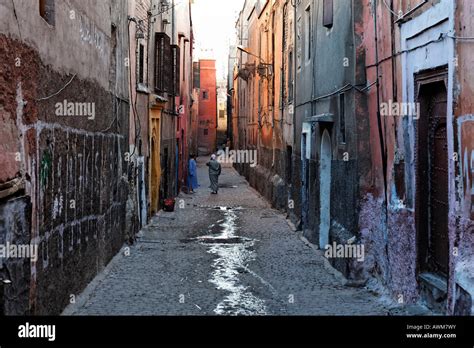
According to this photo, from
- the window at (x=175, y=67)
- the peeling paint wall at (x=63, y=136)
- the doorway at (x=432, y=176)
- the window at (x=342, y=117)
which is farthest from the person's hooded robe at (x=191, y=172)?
the doorway at (x=432, y=176)

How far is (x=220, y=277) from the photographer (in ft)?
34.2

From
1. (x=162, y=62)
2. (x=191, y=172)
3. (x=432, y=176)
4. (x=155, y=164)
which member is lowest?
(x=191, y=172)

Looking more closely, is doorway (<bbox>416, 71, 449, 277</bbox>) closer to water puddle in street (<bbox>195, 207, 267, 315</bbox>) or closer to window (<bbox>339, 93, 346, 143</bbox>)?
water puddle in street (<bbox>195, 207, 267, 315</bbox>)

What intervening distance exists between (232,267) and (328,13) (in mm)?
4778

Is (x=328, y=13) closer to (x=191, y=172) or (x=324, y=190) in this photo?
(x=324, y=190)

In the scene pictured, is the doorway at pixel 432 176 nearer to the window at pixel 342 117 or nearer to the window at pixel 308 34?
the window at pixel 342 117

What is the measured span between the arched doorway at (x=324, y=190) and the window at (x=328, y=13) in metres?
2.07

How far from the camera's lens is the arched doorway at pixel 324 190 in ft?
42.8

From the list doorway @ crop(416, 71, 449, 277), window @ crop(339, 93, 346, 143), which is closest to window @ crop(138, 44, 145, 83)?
window @ crop(339, 93, 346, 143)

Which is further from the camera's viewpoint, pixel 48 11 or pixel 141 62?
pixel 141 62

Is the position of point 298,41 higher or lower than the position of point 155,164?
higher

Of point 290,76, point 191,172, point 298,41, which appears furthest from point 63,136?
point 191,172

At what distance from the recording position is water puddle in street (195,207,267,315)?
8.47m
